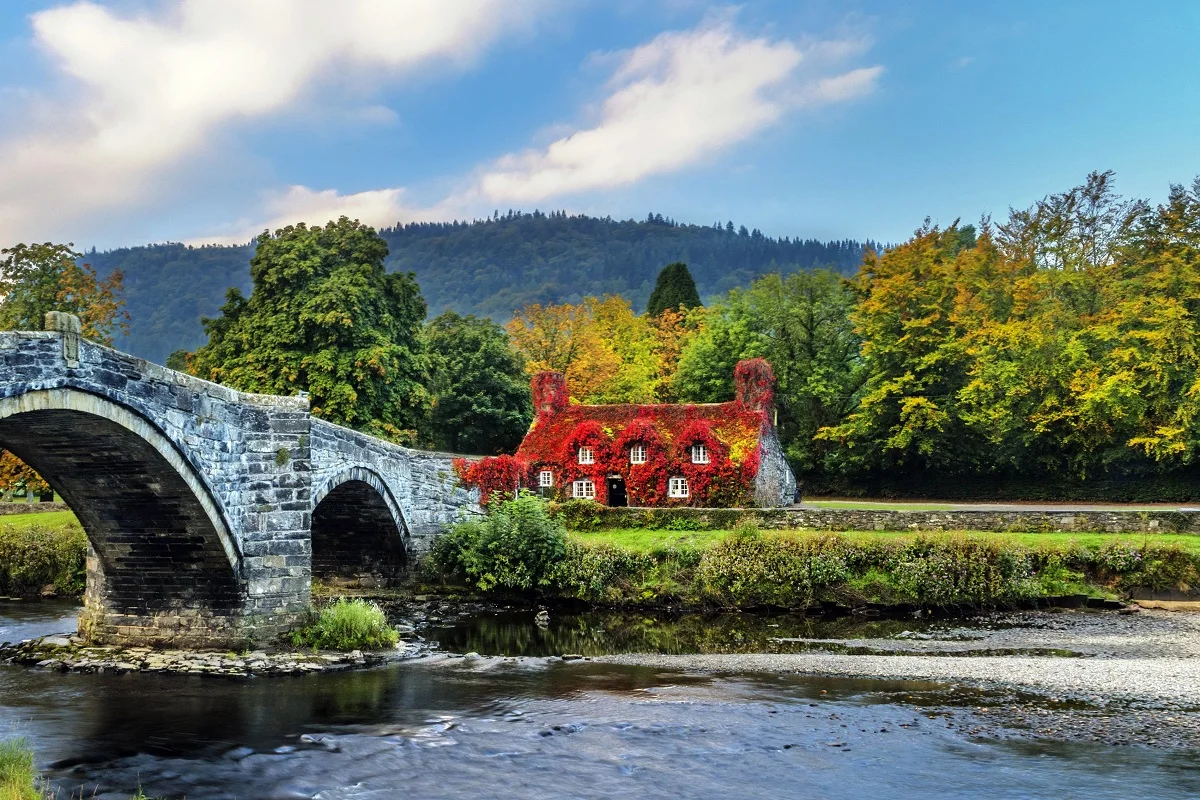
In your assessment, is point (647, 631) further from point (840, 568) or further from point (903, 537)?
point (903, 537)

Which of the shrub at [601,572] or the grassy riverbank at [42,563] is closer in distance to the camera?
the shrub at [601,572]

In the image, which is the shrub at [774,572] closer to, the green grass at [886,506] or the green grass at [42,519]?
the green grass at [886,506]

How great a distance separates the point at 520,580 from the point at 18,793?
54.6 ft

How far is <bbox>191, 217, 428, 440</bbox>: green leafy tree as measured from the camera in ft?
113

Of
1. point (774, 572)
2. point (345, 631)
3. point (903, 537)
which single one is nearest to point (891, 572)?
point (903, 537)

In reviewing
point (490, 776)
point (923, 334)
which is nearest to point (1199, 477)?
point (923, 334)

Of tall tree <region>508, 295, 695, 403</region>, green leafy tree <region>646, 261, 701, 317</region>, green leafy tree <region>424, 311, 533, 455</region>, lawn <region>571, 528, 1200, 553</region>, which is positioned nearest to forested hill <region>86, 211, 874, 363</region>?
green leafy tree <region>646, 261, 701, 317</region>

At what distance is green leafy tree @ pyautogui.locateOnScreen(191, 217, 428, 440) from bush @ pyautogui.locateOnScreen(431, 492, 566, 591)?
9609 millimetres

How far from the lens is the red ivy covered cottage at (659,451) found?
33.8m

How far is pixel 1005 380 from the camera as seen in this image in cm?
3881

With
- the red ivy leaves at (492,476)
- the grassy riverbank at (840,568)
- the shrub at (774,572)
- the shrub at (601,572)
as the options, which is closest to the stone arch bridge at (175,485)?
the grassy riverbank at (840,568)

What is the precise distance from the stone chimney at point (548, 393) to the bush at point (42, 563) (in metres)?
16.4

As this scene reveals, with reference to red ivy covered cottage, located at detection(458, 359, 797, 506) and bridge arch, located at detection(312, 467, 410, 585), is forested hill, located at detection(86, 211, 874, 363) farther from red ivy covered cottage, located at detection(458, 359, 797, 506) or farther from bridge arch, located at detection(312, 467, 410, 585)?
bridge arch, located at detection(312, 467, 410, 585)

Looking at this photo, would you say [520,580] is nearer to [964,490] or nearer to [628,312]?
[964,490]
